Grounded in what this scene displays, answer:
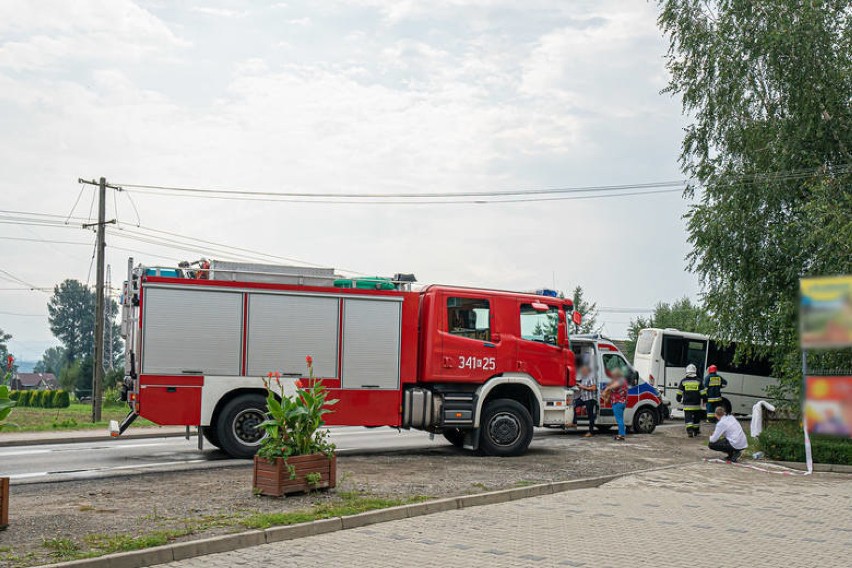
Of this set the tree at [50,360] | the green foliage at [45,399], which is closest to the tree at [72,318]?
A: the tree at [50,360]

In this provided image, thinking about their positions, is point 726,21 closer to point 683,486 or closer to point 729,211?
point 729,211

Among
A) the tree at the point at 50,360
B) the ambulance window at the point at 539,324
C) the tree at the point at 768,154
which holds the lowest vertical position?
the tree at the point at 50,360

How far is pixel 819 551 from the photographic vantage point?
7930mm

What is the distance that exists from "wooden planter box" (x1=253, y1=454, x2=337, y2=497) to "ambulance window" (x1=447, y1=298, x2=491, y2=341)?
17.6 feet

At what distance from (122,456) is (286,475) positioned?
250 inches

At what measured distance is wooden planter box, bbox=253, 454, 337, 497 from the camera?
9656 millimetres

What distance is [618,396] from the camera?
65.9 ft

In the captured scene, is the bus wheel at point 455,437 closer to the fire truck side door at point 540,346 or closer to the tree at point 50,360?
the fire truck side door at point 540,346

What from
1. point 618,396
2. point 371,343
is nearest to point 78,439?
point 371,343

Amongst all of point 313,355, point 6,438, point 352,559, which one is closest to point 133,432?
point 6,438

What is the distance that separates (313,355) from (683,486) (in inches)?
249

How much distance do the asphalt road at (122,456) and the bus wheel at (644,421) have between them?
551cm

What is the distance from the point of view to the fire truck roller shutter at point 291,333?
46.2 ft

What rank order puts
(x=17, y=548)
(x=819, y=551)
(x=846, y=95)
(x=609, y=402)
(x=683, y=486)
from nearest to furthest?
(x=17, y=548), (x=819, y=551), (x=683, y=486), (x=609, y=402), (x=846, y=95)
